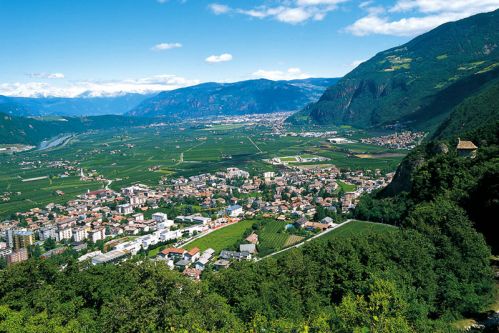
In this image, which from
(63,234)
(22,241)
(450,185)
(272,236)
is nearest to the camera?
(450,185)

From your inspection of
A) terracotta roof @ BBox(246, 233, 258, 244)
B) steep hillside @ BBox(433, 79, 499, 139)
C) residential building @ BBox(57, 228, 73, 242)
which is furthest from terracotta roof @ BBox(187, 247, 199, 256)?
steep hillside @ BBox(433, 79, 499, 139)

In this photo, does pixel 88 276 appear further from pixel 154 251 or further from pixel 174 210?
pixel 174 210

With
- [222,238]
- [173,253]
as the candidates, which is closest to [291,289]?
[173,253]

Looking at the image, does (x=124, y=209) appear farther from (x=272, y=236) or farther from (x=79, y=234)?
(x=272, y=236)

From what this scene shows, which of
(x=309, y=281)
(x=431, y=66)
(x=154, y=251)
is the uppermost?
(x=431, y=66)

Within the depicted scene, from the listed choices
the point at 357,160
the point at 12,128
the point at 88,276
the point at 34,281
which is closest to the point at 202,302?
the point at 88,276
